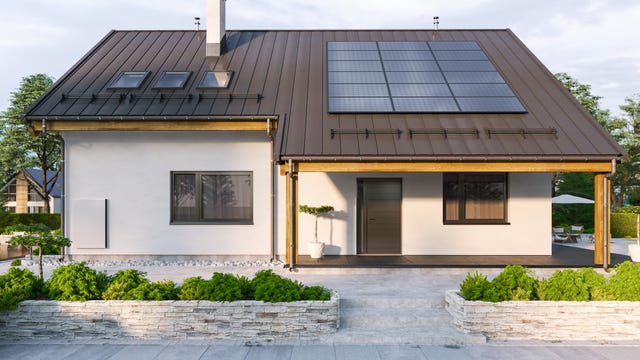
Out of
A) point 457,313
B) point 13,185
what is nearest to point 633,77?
point 457,313

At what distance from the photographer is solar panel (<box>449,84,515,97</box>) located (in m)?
11.2

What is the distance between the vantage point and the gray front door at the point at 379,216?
11.2m

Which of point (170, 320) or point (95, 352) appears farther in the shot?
point (170, 320)

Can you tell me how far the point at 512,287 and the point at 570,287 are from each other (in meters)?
0.82

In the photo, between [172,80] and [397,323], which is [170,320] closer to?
[397,323]

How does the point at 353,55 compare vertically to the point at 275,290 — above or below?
above

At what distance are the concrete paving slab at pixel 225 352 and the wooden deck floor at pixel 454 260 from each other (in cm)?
388

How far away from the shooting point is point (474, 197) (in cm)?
1141

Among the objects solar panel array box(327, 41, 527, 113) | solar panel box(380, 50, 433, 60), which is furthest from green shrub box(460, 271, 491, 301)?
solar panel box(380, 50, 433, 60)

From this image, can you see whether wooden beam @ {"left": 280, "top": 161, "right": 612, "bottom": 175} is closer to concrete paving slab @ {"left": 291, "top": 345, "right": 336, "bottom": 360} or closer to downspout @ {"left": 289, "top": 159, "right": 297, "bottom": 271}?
downspout @ {"left": 289, "top": 159, "right": 297, "bottom": 271}

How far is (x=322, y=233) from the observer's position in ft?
36.7

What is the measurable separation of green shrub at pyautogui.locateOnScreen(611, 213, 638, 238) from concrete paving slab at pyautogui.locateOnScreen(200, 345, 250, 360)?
2116 centimetres

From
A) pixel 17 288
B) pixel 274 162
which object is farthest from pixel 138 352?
pixel 274 162

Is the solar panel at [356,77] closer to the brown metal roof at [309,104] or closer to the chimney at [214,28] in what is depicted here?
the brown metal roof at [309,104]
